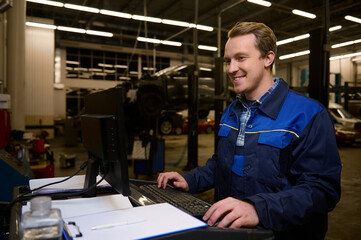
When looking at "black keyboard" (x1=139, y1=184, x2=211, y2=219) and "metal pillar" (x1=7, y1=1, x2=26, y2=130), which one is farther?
"metal pillar" (x1=7, y1=1, x2=26, y2=130)

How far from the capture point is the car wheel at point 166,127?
11.0 metres

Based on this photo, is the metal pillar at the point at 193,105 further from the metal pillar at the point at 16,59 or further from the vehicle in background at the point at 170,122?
the vehicle in background at the point at 170,122

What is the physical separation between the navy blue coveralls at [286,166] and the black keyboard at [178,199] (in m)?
→ 0.14

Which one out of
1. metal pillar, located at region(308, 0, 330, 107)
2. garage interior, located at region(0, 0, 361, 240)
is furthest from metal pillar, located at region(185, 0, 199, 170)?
metal pillar, located at region(308, 0, 330, 107)

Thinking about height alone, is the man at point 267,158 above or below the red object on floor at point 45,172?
above

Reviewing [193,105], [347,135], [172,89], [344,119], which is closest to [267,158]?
[193,105]

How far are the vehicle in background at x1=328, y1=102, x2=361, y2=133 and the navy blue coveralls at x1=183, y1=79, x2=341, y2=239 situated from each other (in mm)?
7788

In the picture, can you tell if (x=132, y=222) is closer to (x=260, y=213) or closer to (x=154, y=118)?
(x=260, y=213)

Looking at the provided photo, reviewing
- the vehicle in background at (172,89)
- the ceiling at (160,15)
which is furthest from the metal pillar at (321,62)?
the ceiling at (160,15)

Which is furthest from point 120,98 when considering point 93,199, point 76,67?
point 76,67

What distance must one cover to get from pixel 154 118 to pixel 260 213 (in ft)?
15.3

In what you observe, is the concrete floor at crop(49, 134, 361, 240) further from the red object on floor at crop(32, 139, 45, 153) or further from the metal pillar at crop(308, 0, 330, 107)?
the red object on floor at crop(32, 139, 45, 153)

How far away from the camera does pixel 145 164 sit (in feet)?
14.6

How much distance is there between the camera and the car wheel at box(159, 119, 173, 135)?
11.0m
